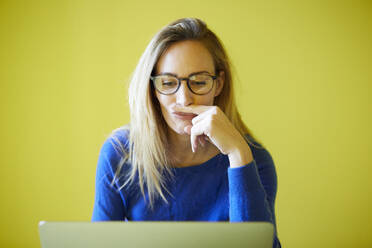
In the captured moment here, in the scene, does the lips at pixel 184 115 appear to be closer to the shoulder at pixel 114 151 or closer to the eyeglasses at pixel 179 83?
the eyeglasses at pixel 179 83

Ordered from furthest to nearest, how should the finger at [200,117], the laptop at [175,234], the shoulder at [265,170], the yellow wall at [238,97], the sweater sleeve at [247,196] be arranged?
the yellow wall at [238,97], the shoulder at [265,170], the finger at [200,117], the sweater sleeve at [247,196], the laptop at [175,234]

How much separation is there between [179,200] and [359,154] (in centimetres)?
162

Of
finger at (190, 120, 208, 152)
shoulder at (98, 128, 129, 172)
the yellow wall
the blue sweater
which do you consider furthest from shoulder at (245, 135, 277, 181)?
the yellow wall

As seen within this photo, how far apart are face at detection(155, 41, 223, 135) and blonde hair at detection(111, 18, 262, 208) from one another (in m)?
0.03

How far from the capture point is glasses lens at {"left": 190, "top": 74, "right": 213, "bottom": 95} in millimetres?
1104

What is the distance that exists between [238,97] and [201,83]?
1049 mm

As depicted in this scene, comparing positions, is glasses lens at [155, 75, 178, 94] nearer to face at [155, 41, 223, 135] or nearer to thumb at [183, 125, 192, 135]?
face at [155, 41, 223, 135]

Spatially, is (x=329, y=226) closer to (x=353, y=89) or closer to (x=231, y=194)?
(x=353, y=89)

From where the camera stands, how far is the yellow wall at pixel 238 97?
6.90 feet

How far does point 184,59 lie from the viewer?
3.63 feet

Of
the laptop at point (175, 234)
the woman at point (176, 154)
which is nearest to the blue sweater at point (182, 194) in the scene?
the woman at point (176, 154)

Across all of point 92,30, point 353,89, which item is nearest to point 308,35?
→ point 353,89

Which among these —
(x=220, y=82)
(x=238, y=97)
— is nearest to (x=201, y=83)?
(x=220, y=82)

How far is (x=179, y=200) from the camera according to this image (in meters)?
1.17
